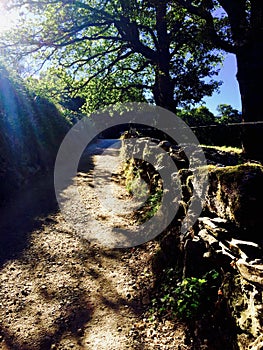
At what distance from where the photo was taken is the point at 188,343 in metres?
3.00

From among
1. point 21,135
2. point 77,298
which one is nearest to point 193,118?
point 21,135

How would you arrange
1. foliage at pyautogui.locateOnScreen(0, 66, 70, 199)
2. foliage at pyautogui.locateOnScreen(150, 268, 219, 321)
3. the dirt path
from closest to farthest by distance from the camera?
foliage at pyautogui.locateOnScreen(150, 268, 219, 321), the dirt path, foliage at pyautogui.locateOnScreen(0, 66, 70, 199)

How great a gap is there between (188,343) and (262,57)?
22.1 feet

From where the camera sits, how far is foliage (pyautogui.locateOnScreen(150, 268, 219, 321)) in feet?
10.1

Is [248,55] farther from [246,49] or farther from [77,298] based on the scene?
[77,298]

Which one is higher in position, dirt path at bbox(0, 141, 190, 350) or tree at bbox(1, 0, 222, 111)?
tree at bbox(1, 0, 222, 111)

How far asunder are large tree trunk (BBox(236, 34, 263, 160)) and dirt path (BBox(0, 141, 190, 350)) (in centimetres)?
423

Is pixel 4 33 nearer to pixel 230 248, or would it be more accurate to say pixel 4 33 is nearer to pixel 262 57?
pixel 262 57

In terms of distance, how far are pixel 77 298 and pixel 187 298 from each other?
1.84 meters

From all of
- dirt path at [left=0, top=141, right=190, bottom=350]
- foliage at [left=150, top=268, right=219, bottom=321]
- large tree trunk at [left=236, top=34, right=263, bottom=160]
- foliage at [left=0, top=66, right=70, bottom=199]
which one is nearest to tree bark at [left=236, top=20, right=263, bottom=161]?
large tree trunk at [left=236, top=34, right=263, bottom=160]

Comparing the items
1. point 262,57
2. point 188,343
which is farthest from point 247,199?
point 262,57

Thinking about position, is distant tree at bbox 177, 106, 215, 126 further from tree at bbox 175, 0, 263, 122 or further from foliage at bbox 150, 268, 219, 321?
foliage at bbox 150, 268, 219, 321

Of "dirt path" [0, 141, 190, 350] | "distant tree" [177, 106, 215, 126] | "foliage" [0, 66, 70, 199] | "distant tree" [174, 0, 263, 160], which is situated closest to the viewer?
"dirt path" [0, 141, 190, 350]

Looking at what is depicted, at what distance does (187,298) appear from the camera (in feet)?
10.7
